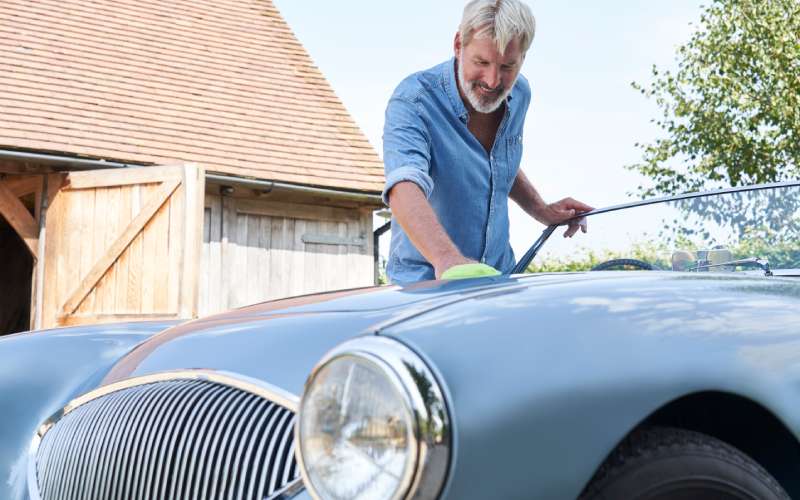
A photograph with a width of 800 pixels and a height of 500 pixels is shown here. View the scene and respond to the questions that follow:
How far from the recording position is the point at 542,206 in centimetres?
351

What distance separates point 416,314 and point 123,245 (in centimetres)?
809

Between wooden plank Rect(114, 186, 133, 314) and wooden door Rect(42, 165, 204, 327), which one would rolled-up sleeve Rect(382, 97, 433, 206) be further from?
wooden plank Rect(114, 186, 133, 314)

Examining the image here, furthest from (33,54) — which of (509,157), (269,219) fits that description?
(509,157)

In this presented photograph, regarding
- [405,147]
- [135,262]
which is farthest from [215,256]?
[405,147]

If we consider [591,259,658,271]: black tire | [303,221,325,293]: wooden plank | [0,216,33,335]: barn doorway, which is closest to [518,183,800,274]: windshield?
[591,259,658,271]: black tire

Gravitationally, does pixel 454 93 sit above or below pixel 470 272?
above

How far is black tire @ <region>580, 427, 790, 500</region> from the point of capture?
1.42 meters

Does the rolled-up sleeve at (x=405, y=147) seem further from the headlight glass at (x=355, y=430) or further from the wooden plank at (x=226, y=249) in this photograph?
the wooden plank at (x=226, y=249)

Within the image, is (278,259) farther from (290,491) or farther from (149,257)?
(290,491)

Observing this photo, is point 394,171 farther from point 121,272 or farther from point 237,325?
point 121,272

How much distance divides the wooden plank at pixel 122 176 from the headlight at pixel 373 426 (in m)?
7.76

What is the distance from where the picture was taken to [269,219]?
1173 cm

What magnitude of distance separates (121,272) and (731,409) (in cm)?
829

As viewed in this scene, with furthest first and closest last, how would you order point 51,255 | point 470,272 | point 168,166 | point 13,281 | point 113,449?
point 13,281 < point 51,255 < point 168,166 < point 470,272 < point 113,449
